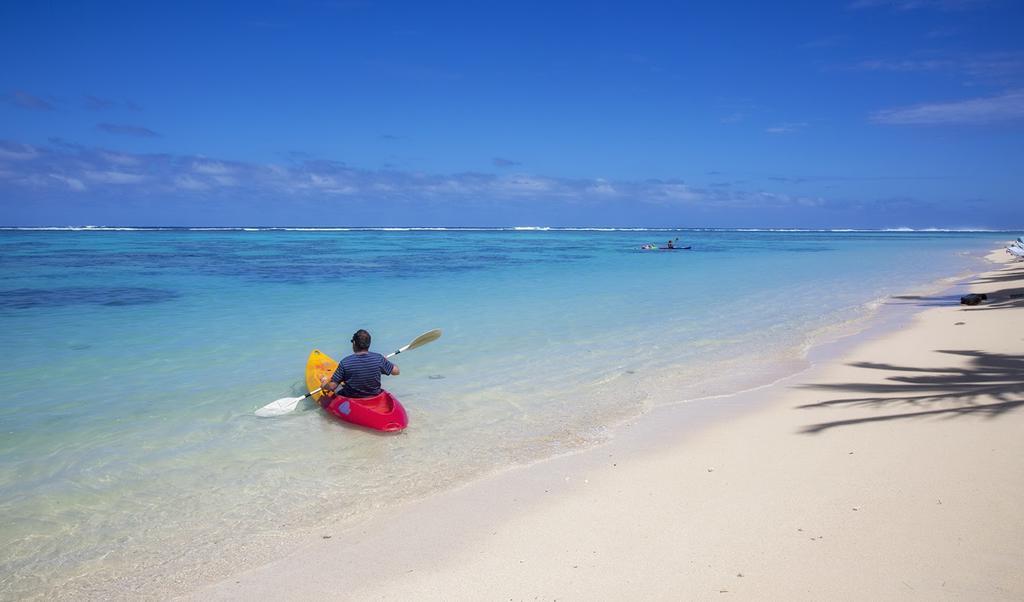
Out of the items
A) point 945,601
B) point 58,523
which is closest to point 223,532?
point 58,523

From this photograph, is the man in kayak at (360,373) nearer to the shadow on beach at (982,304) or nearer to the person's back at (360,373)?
the person's back at (360,373)

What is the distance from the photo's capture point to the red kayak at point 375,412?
26.3ft

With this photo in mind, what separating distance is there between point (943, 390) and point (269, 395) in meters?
9.93

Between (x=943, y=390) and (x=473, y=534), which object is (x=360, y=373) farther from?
(x=943, y=390)

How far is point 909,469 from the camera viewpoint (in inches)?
230

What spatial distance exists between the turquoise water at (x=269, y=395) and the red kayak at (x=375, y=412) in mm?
198

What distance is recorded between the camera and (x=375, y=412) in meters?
8.04

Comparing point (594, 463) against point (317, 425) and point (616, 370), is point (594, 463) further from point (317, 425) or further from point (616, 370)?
point (616, 370)

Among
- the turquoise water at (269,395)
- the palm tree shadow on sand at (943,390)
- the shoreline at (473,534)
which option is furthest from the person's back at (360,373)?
the palm tree shadow on sand at (943,390)

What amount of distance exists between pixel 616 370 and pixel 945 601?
298 inches

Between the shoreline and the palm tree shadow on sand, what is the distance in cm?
198

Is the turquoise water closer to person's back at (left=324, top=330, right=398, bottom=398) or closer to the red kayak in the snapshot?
the red kayak

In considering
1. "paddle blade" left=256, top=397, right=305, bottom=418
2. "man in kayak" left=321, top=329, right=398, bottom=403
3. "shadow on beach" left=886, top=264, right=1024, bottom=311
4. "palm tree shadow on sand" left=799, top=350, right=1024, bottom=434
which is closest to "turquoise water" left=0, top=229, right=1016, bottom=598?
"paddle blade" left=256, top=397, right=305, bottom=418

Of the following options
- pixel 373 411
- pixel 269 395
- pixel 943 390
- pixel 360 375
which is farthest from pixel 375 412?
pixel 943 390
